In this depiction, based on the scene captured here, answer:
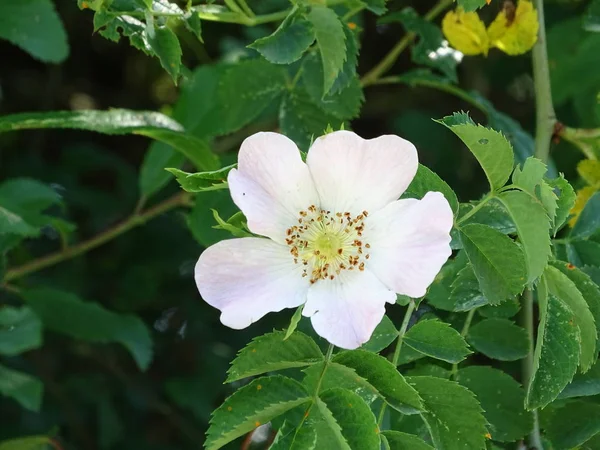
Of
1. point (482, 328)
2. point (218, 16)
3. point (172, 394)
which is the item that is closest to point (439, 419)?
point (482, 328)

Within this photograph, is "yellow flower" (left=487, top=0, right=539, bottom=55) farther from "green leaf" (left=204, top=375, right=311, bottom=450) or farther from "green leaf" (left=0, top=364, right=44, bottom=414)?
"green leaf" (left=0, top=364, right=44, bottom=414)

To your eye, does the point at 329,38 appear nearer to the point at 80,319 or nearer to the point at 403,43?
the point at 403,43

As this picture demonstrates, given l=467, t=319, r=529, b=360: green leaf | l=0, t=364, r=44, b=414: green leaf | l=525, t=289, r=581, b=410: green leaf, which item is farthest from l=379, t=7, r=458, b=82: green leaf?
l=0, t=364, r=44, b=414: green leaf

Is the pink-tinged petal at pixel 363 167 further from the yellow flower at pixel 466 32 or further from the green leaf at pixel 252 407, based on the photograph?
the yellow flower at pixel 466 32

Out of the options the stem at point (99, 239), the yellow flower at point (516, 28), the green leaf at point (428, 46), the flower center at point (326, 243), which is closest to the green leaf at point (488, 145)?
the flower center at point (326, 243)

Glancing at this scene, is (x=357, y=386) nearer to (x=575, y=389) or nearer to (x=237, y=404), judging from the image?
(x=237, y=404)

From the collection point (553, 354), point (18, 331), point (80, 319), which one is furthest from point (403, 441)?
point (80, 319)
